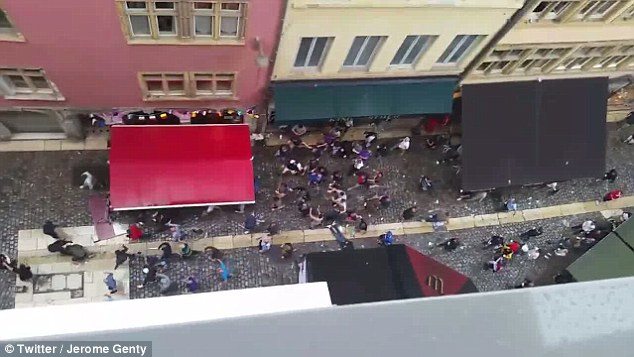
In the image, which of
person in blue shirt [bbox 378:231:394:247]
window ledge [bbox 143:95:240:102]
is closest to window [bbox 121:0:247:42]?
window ledge [bbox 143:95:240:102]

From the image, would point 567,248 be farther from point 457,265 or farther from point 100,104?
Result: point 100,104

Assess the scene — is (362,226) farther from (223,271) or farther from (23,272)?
(23,272)

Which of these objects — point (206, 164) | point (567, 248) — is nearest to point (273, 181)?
point (206, 164)

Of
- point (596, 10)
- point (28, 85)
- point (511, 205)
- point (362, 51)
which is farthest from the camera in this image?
point (511, 205)

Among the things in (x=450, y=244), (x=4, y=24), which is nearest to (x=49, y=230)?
(x=4, y=24)

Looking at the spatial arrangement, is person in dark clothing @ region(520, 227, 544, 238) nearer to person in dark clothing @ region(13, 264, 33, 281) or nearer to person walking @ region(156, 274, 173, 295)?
person walking @ region(156, 274, 173, 295)

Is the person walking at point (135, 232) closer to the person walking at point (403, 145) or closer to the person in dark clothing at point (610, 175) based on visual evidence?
the person walking at point (403, 145)
